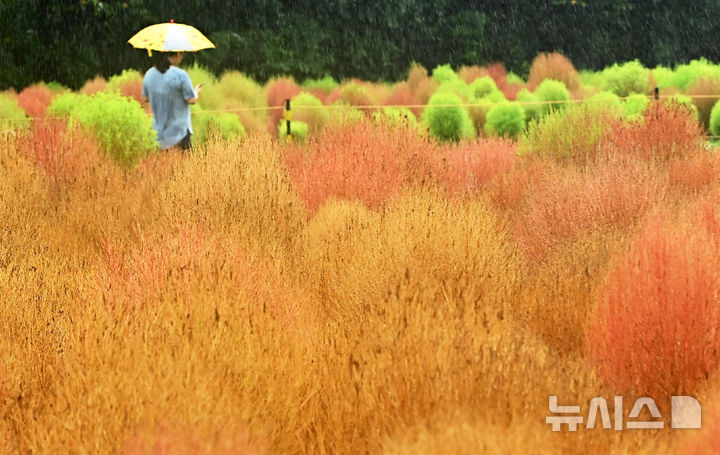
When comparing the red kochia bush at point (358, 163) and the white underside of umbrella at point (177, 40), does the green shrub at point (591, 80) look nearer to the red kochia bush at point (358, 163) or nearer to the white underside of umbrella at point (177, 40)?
the white underside of umbrella at point (177, 40)

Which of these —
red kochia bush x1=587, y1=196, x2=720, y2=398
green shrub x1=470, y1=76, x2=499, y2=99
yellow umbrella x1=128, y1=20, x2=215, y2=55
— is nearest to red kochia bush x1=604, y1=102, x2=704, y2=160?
yellow umbrella x1=128, y1=20, x2=215, y2=55

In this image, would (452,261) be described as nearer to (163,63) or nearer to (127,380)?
(127,380)

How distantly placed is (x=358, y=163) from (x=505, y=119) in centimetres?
760

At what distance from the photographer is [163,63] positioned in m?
9.02

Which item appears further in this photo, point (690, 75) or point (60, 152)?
point (690, 75)

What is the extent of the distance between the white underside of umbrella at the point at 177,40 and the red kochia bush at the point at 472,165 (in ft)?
9.52

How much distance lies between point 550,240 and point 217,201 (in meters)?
2.19

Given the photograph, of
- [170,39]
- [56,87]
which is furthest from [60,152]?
[56,87]

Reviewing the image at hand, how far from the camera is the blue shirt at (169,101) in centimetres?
888

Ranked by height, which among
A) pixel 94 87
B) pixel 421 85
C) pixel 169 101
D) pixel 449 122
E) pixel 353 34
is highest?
pixel 353 34

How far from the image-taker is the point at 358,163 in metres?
7.93

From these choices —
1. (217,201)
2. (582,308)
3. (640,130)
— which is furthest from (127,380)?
(640,130)

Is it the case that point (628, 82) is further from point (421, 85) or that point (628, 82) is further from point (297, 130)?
point (297, 130)

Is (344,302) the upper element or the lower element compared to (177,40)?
lower
